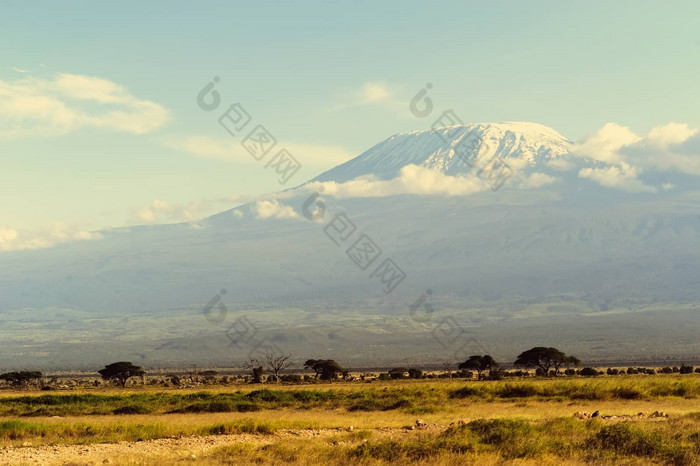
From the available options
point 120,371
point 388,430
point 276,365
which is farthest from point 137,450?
point 276,365

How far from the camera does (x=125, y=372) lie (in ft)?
213

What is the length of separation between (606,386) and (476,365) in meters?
34.2

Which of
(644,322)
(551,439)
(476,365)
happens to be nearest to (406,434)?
(551,439)

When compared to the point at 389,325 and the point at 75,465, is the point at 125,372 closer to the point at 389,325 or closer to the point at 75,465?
the point at 75,465

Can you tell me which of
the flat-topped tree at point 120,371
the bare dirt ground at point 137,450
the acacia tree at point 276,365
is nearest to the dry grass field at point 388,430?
the bare dirt ground at point 137,450

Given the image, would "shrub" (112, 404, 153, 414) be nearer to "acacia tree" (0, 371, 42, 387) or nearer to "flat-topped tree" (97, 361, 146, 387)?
"flat-topped tree" (97, 361, 146, 387)

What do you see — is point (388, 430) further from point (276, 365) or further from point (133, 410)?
point (276, 365)

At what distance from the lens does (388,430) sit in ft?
67.7

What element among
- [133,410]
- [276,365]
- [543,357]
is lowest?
[276,365]

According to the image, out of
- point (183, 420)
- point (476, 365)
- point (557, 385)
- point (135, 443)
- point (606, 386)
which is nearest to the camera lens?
point (135, 443)

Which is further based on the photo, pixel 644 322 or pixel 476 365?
pixel 644 322

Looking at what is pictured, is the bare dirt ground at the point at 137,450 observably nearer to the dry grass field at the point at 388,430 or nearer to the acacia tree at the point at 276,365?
the dry grass field at the point at 388,430

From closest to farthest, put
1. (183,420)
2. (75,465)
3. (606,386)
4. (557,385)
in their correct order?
1. (75,465)
2. (183,420)
3. (606,386)
4. (557,385)

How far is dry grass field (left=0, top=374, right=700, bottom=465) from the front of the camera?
16125mm
